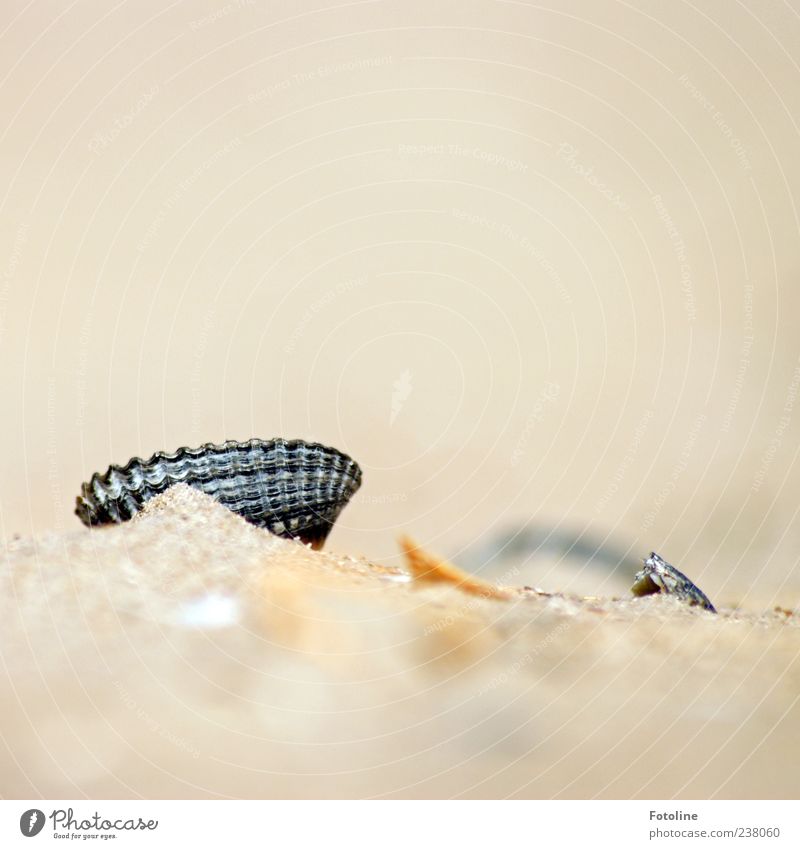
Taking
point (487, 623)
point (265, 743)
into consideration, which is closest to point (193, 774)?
point (265, 743)

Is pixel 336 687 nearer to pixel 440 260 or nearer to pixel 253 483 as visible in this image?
pixel 253 483

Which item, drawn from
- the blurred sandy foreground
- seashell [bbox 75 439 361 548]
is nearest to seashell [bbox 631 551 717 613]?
the blurred sandy foreground

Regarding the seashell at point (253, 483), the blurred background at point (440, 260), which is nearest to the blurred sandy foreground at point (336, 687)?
the seashell at point (253, 483)

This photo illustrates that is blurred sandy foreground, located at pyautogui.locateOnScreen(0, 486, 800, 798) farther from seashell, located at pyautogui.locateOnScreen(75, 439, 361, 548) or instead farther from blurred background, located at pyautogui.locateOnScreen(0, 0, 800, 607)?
blurred background, located at pyautogui.locateOnScreen(0, 0, 800, 607)
